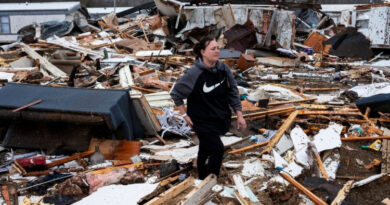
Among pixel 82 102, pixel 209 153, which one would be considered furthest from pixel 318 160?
pixel 82 102

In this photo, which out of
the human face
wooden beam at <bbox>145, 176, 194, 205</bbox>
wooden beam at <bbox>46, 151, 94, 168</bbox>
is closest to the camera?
wooden beam at <bbox>145, 176, 194, 205</bbox>

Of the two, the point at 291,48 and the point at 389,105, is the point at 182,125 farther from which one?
the point at 291,48

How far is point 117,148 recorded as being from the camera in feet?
15.9

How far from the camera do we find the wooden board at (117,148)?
4793 millimetres

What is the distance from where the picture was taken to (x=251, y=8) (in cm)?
1456

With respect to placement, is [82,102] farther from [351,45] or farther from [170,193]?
[351,45]

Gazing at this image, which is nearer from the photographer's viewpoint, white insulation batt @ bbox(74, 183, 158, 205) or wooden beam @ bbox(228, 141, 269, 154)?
white insulation batt @ bbox(74, 183, 158, 205)

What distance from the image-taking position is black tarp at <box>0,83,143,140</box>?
4.62 metres

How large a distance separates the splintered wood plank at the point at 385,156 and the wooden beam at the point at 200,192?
228 cm

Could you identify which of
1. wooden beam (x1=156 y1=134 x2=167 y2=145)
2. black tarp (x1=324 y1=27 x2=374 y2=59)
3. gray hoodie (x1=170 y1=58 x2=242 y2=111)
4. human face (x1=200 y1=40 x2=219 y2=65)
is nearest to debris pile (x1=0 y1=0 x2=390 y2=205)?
wooden beam (x1=156 y1=134 x2=167 y2=145)

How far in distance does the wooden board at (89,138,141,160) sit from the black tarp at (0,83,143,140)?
15 cm

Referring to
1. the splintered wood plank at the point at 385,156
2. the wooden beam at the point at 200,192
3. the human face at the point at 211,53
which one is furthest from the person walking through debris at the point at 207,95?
the splintered wood plank at the point at 385,156

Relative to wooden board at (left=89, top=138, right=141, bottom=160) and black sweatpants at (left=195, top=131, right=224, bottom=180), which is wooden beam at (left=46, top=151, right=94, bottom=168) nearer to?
wooden board at (left=89, top=138, right=141, bottom=160)

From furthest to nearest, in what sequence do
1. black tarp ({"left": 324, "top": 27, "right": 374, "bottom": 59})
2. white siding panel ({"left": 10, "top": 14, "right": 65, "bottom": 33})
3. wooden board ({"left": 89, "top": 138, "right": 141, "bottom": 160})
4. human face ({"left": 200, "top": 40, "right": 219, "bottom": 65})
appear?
white siding panel ({"left": 10, "top": 14, "right": 65, "bottom": 33}) → black tarp ({"left": 324, "top": 27, "right": 374, "bottom": 59}) → wooden board ({"left": 89, "top": 138, "right": 141, "bottom": 160}) → human face ({"left": 200, "top": 40, "right": 219, "bottom": 65})
